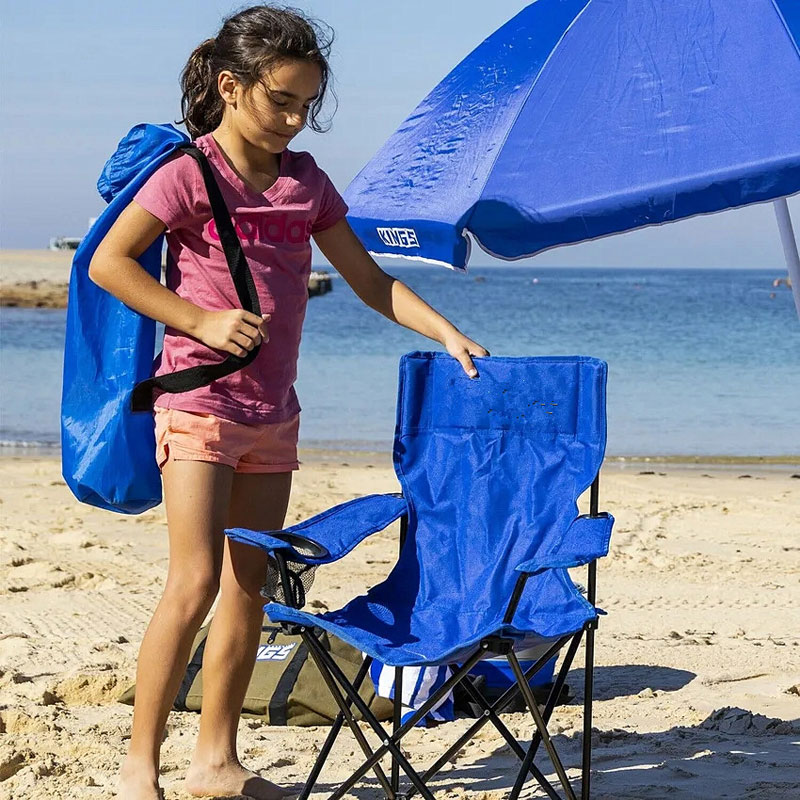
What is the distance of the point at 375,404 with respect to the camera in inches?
569

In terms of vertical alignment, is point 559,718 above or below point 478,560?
below

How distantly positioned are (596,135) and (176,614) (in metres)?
1.62

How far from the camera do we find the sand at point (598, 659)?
323 cm

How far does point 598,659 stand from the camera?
14.4 ft

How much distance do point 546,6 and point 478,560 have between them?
1.71m

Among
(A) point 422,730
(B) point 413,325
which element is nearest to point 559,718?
(A) point 422,730

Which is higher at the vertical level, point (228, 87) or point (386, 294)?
point (228, 87)

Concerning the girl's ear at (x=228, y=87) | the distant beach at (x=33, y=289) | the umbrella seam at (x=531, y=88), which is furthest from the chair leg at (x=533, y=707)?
the distant beach at (x=33, y=289)

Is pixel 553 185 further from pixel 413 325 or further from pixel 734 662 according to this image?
pixel 734 662

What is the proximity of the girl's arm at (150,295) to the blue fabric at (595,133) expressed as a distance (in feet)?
2.61

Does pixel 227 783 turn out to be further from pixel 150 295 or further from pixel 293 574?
pixel 150 295

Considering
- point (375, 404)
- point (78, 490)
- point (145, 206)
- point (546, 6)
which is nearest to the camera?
point (145, 206)

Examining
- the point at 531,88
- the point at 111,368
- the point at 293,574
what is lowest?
the point at 293,574

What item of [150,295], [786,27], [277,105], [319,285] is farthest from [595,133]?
[319,285]
